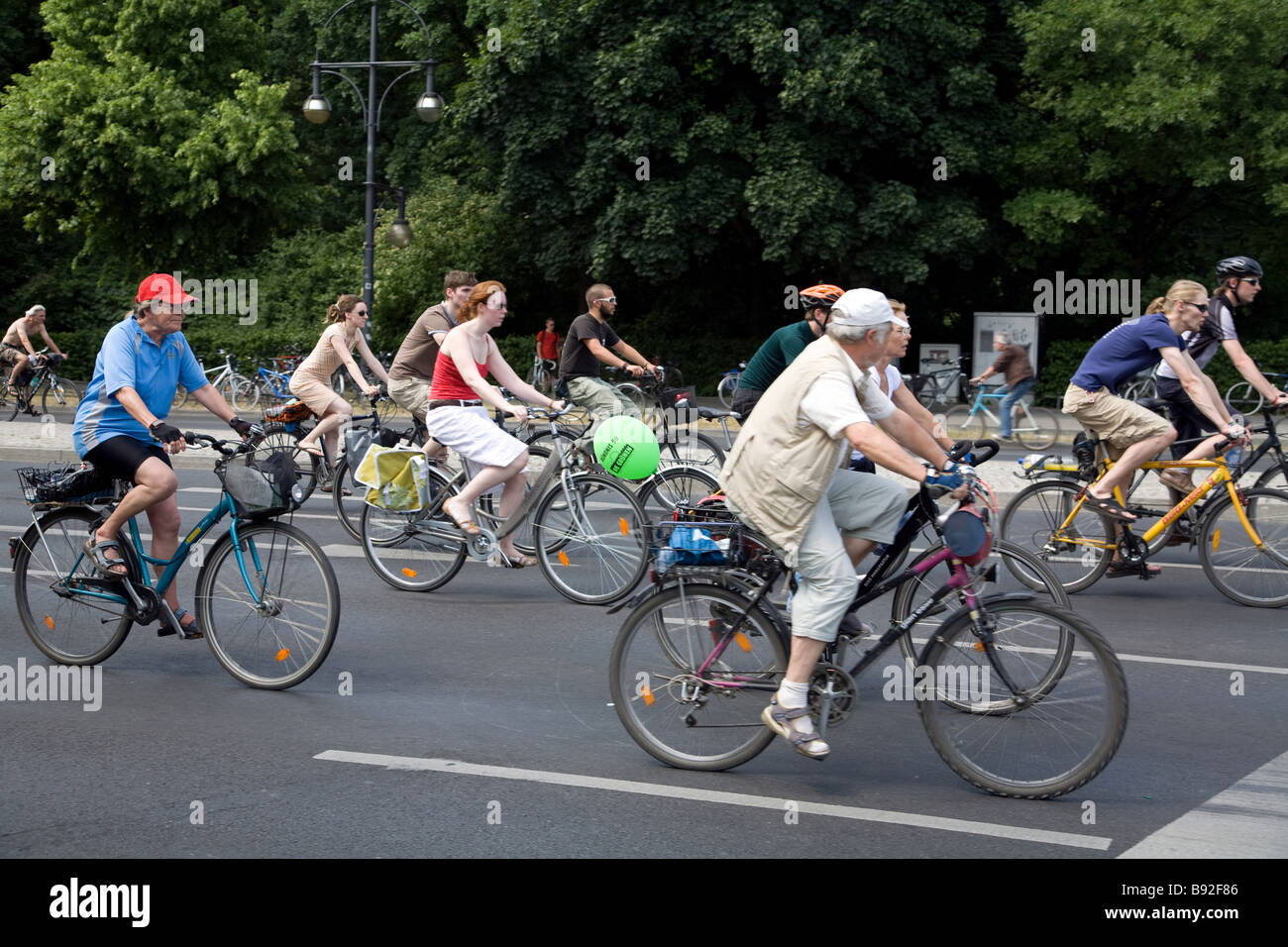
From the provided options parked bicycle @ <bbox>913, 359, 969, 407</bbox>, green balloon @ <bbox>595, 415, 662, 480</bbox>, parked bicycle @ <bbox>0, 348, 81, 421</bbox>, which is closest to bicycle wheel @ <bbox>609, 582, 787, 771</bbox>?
green balloon @ <bbox>595, 415, 662, 480</bbox>

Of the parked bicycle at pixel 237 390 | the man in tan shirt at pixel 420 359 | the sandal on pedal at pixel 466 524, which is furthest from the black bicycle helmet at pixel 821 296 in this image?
the parked bicycle at pixel 237 390

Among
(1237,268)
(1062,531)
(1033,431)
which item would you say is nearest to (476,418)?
(1062,531)

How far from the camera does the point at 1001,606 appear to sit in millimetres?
5004

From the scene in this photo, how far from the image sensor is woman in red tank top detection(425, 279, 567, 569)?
8.52 meters

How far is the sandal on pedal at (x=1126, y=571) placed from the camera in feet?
28.5

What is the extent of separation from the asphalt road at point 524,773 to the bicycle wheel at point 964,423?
44.5ft

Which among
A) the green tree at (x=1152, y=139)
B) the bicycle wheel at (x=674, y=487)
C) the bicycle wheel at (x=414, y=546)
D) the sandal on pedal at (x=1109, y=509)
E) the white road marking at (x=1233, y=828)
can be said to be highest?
the green tree at (x=1152, y=139)

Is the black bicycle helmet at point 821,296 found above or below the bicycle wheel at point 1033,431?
above

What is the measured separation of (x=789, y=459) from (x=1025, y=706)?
1.15 m

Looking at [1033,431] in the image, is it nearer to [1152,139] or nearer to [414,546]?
[1152,139]

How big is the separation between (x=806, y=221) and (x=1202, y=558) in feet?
61.0

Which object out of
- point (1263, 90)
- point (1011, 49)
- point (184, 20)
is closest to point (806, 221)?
point (1011, 49)

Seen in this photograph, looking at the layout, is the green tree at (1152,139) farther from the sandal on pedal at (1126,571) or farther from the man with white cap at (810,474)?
the man with white cap at (810,474)

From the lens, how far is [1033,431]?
65.4ft
